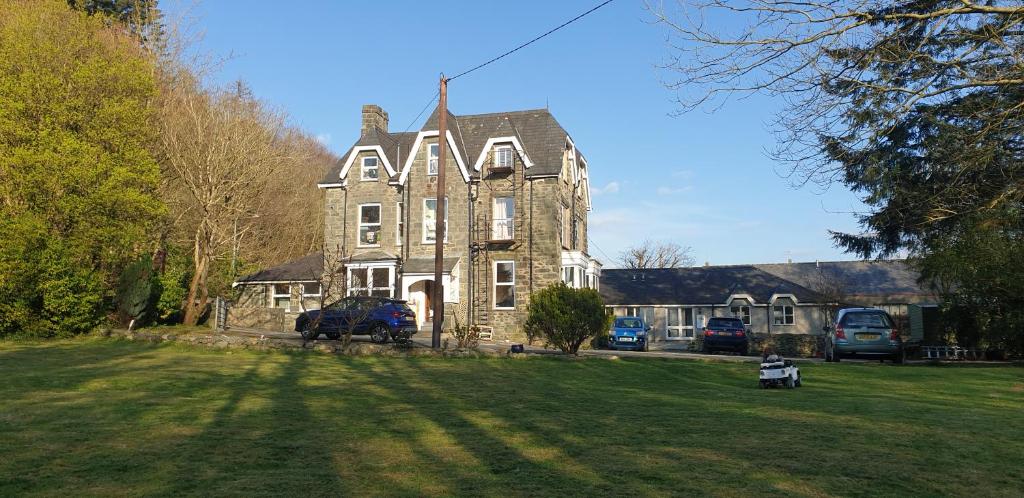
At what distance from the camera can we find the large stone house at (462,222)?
3266cm

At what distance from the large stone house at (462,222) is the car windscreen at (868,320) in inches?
519

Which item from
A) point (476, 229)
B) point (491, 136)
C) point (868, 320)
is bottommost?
point (868, 320)

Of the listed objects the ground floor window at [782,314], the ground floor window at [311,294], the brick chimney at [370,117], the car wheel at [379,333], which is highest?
the brick chimney at [370,117]

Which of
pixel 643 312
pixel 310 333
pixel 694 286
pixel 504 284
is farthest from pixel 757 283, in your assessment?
pixel 310 333

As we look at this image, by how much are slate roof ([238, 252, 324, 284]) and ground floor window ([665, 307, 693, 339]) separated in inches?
887

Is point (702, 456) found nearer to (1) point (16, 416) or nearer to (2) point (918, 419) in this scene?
(2) point (918, 419)

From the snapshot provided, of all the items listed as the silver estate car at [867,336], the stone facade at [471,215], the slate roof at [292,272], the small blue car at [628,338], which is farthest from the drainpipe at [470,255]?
the silver estate car at [867,336]

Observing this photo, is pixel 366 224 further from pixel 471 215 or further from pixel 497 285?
pixel 497 285

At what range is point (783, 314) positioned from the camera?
143 ft

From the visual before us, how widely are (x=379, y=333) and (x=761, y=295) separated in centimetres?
2820

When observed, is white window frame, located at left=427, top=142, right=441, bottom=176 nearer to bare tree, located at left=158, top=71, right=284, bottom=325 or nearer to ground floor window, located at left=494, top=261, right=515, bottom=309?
ground floor window, located at left=494, top=261, right=515, bottom=309

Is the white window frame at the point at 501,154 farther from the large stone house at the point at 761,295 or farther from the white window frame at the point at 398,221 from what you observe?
the large stone house at the point at 761,295

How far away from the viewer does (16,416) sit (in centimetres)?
811

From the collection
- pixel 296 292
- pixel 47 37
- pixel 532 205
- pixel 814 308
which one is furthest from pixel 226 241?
pixel 814 308
